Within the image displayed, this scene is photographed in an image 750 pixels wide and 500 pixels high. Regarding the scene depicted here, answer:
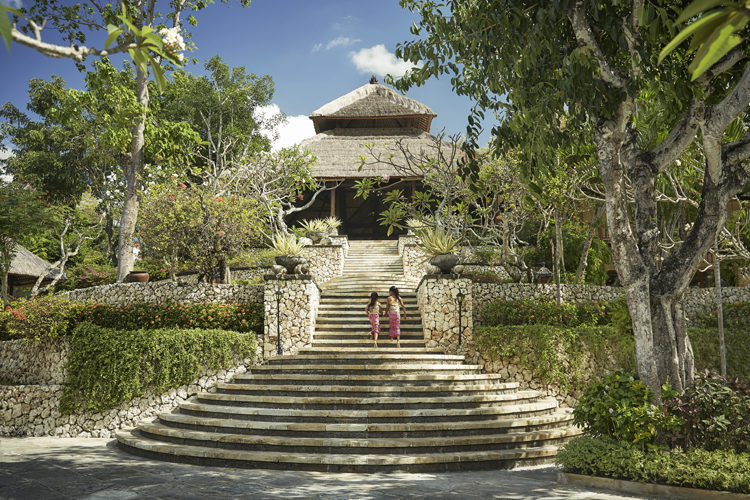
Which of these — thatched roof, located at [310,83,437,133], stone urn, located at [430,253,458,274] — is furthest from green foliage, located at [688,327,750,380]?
thatched roof, located at [310,83,437,133]

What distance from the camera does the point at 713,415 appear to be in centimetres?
674

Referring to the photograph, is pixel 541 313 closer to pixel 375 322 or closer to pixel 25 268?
pixel 375 322

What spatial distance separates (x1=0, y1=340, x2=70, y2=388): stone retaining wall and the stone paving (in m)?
4.33

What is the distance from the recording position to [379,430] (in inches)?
361

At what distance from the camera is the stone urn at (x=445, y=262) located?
13750 millimetres

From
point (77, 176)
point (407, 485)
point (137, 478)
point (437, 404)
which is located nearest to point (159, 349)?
point (137, 478)

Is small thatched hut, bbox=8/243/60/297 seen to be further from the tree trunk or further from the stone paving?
the stone paving

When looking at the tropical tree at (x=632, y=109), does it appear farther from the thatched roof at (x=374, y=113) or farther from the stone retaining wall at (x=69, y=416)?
the thatched roof at (x=374, y=113)

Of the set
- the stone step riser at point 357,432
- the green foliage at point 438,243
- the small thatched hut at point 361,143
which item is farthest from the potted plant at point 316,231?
the stone step riser at point 357,432

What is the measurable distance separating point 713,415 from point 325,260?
15.1m

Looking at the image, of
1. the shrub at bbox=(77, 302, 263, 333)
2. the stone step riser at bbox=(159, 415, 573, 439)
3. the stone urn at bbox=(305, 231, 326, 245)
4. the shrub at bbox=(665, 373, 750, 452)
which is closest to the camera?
the shrub at bbox=(665, 373, 750, 452)

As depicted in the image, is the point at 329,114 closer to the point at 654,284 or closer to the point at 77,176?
the point at 77,176

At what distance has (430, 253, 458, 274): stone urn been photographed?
541 inches

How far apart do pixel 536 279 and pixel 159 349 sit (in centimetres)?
1111
